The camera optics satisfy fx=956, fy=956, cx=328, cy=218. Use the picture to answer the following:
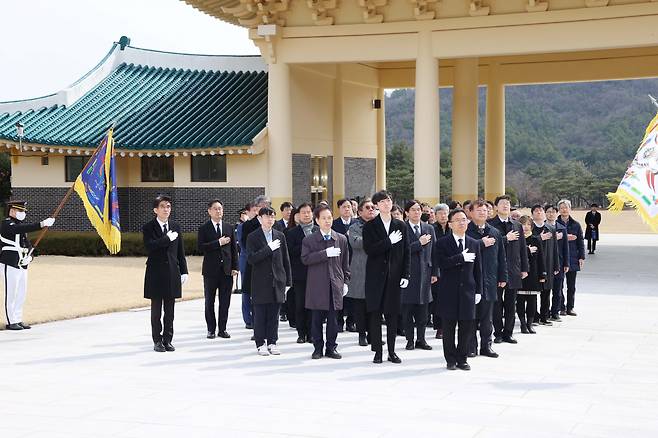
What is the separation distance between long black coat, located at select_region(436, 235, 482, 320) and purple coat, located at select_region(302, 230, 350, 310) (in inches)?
48.7

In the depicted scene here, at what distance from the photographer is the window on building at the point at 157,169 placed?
88.3 ft

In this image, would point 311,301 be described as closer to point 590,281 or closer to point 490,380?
point 490,380

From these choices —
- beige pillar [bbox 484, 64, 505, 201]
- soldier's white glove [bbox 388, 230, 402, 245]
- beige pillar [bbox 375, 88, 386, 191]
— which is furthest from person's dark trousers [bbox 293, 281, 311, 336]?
beige pillar [bbox 375, 88, 386, 191]

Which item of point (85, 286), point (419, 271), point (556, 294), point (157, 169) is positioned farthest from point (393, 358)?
point (157, 169)

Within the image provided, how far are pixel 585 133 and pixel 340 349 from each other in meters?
79.2

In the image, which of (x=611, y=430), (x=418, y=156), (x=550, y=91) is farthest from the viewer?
(x=550, y=91)

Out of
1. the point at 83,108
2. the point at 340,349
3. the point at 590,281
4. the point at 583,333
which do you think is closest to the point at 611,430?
the point at 340,349

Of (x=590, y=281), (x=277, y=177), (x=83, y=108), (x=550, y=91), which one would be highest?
(x=550, y=91)

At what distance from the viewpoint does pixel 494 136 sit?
99.2 ft

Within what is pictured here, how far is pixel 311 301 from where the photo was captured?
10906 millimetres

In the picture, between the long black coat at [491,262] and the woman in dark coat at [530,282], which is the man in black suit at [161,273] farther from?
the woman in dark coat at [530,282]

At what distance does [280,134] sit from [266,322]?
1430 cm

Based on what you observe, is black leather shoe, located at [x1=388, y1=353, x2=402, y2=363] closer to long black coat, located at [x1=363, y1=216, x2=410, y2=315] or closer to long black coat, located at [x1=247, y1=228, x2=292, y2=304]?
long black coat, located at [x1=363, y1=216, x2=410, y2=315]

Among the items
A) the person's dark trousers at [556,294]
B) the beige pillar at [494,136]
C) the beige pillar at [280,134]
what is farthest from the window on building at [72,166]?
the person's dark trousers at [556,294]
